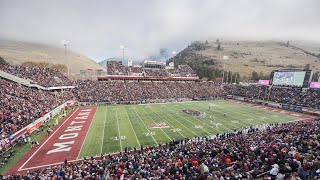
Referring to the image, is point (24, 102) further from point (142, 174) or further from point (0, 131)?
point (142, 174)

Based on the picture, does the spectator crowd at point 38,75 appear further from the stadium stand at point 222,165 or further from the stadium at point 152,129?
the stadium stand at point 222,165

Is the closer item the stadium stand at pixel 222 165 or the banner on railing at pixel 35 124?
the stadium stand at pixel 222 165

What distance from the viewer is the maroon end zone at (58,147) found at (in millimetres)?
18922

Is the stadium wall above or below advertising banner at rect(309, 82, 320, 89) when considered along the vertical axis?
below

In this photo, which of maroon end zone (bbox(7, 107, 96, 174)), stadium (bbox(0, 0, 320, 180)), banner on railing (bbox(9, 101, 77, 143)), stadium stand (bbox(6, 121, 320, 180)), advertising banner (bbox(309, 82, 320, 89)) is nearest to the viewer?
stadium stand (bbox(6, 121, 320, 180))

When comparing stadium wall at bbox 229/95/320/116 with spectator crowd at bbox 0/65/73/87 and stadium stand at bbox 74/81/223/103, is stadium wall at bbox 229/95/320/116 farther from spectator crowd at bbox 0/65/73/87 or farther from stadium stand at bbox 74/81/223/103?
spectator crowd at bbox 0/65/73/87

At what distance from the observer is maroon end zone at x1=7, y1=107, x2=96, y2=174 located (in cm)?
1892

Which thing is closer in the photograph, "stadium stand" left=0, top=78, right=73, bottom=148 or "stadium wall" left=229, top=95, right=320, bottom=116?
"stadium stand" left=0, top=78, right=73, bottom=148

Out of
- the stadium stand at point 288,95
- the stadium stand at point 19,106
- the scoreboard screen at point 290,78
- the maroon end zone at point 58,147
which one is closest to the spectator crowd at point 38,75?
the stadium stand at point 19,106

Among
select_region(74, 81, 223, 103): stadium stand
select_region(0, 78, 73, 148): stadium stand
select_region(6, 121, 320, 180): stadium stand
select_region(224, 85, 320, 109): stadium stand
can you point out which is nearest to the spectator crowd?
select_region(74, 81, 223, 103): stadium stand

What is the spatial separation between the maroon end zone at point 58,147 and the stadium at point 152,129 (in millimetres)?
109

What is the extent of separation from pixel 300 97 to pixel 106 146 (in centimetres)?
4528

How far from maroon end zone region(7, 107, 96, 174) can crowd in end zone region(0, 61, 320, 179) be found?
131 inches

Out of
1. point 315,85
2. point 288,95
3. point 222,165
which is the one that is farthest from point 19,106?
point 315,85
